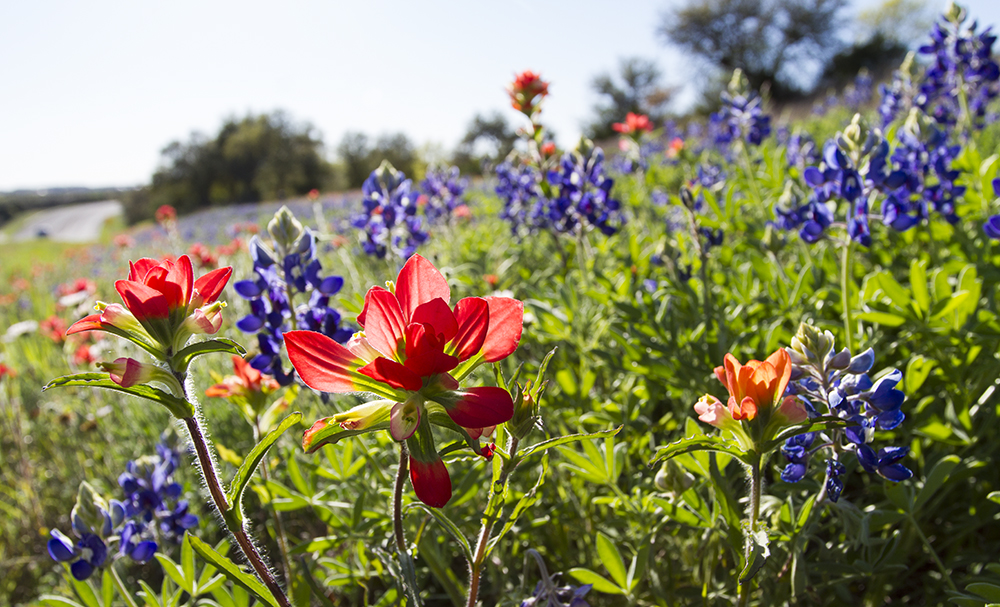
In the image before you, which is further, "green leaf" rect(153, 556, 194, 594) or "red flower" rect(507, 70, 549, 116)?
"red flower" rect(507, 70, 549, 116)

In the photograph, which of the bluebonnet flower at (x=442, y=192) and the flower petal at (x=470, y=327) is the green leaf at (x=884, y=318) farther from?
the bluebonnet flower at (x=442, y=192)

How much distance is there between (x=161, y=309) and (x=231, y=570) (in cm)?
37

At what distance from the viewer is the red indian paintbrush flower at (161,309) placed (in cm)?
77

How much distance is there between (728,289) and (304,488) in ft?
5.44

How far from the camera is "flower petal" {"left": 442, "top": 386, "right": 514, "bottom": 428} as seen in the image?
0.67 metres

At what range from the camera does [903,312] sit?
155 cm

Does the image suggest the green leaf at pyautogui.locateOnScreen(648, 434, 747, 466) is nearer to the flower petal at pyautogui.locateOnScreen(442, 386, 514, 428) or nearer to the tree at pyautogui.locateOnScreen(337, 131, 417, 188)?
the flower petal at pyautogui.locateOnScreen(442, 386, 514, 428)

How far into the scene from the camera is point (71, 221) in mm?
45375

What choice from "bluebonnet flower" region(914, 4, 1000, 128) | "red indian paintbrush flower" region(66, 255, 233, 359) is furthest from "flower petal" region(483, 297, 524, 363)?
"bluebonnet flower" region(914, 4, 1000, 128)

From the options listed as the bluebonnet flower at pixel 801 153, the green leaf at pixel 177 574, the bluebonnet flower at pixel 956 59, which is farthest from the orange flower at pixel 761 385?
the bluebonnet flower at pixel 801 153

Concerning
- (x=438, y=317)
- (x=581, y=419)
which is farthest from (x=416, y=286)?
(x=581, y=419)

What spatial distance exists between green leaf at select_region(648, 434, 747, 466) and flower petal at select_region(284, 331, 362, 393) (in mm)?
421

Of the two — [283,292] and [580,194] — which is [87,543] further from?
[580,194]

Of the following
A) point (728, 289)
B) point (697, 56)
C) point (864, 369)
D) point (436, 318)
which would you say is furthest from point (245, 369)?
point (697, 56)
